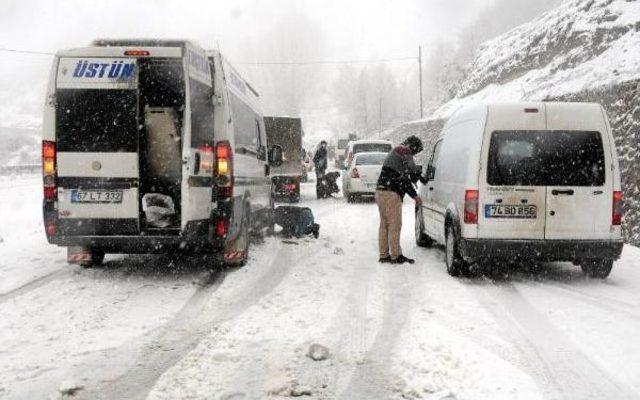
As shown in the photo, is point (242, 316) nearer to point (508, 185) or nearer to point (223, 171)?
point (223, 171)

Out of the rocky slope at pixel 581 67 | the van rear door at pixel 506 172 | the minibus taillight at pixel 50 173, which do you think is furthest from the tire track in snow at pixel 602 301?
the minibus taillight at pixel 50 173

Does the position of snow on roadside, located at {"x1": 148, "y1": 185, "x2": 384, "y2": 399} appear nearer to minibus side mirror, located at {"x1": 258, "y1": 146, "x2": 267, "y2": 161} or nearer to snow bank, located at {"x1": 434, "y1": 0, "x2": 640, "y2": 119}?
minibus side mirror, located at {"x1": 258, "y1": 146, "x2": 267, "y2": 161}

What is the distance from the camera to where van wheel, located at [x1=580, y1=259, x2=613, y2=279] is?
6.93 meters

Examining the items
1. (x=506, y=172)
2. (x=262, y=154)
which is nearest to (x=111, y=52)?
(x=262, y=154)

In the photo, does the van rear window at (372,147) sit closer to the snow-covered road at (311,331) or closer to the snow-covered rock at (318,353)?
the snow-covered road at (311,331)

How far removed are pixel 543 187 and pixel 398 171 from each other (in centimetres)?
212

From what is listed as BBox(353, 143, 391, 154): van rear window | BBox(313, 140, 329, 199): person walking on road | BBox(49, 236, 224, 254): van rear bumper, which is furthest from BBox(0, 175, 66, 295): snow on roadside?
BBox(353, 143, 391, 154): van rear window

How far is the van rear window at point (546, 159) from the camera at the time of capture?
259 inches

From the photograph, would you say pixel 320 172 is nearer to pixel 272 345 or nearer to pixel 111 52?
pixel 111 52

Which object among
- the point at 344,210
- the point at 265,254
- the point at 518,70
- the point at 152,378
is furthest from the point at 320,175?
the point at 518,70

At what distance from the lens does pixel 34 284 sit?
6.52 metres

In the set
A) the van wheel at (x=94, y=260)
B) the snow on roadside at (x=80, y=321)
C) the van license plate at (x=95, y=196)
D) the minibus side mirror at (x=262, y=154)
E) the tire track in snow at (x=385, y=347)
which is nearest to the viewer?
the tire track in snow at (x=385, y=347)

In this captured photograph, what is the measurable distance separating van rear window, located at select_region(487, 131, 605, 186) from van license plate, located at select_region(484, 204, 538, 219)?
0.28 metres

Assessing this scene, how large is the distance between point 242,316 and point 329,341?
1078 millimetres
